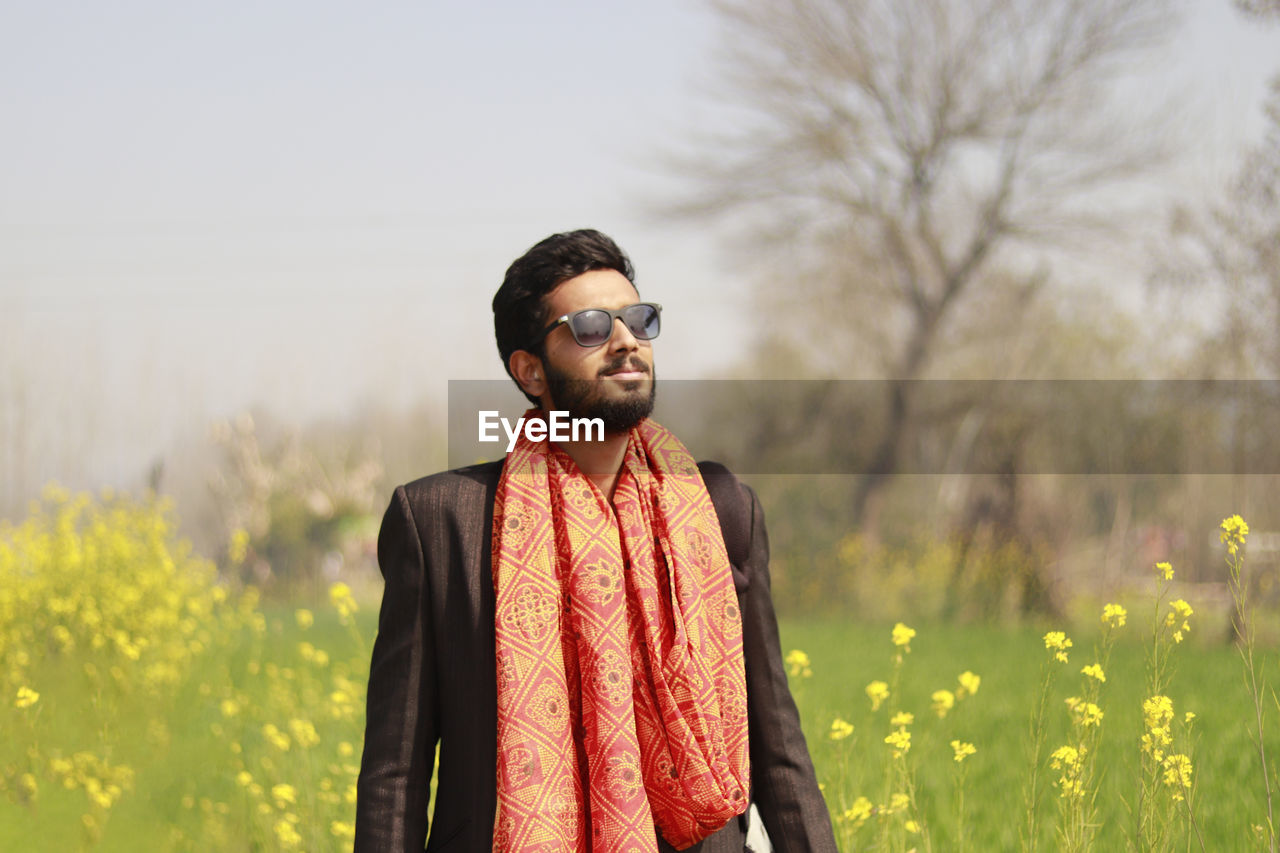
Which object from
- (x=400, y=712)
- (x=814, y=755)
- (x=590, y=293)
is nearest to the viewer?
(x=400, y=712)

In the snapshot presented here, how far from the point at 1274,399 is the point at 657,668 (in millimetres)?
9725

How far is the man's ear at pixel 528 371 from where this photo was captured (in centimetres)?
219

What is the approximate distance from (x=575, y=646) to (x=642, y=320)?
0.63m

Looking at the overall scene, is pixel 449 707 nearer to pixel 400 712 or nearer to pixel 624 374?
pixel 400 712

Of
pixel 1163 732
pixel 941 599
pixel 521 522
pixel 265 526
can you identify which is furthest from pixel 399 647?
pixel 265 526

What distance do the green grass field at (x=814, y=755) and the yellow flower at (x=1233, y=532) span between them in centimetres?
67

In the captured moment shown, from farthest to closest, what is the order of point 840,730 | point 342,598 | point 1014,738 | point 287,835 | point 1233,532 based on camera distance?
point 1014,738 → point 342,598 → point 287,835 → point 840,730 → point 1233,532

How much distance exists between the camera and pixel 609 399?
2.10m

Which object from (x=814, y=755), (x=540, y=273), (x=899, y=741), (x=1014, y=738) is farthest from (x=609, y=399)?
(x=1014, y=738)

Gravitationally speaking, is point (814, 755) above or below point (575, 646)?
below

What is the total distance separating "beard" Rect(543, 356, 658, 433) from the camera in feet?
6.88

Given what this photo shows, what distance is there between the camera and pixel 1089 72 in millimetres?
17906

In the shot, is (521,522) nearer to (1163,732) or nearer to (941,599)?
(1163,732)

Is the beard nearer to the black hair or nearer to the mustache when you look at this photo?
the mustache
